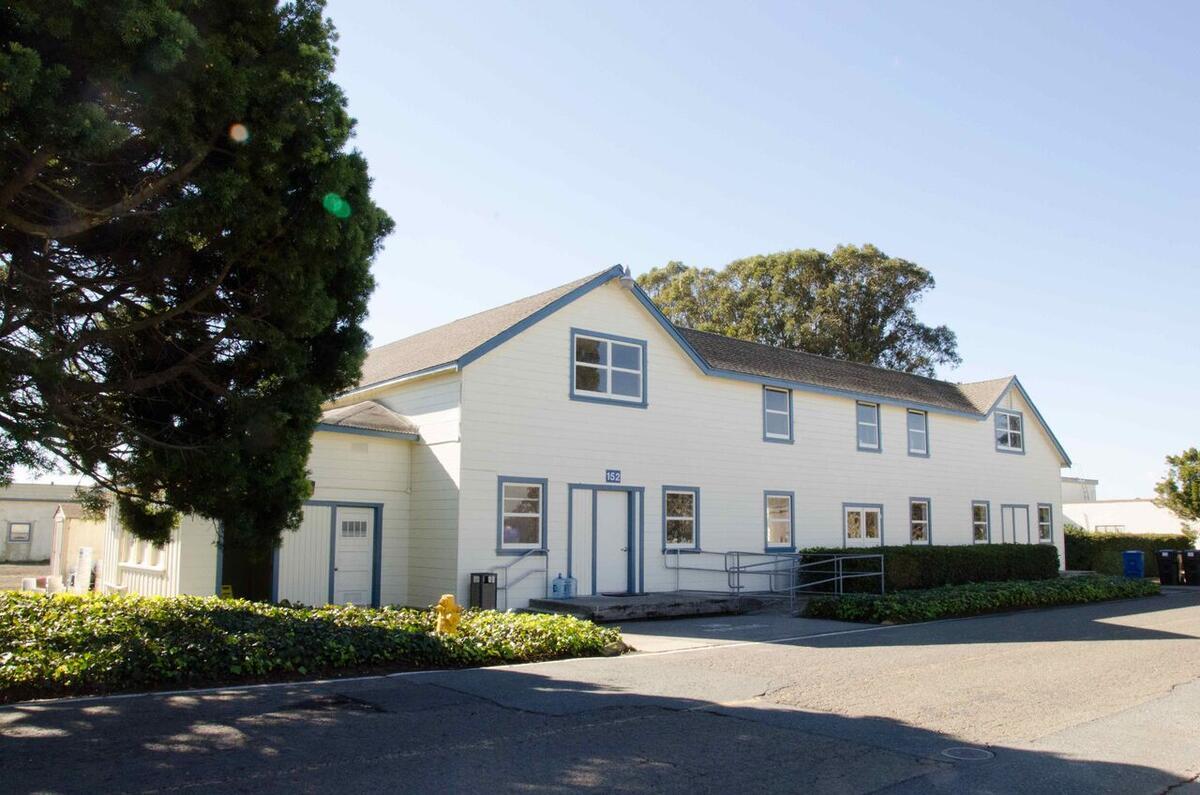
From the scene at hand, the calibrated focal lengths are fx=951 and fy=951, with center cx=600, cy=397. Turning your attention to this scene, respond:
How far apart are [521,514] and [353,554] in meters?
3.35

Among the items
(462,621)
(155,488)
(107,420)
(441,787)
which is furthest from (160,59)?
(462,621)

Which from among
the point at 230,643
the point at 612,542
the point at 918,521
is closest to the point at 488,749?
the point at 230,643

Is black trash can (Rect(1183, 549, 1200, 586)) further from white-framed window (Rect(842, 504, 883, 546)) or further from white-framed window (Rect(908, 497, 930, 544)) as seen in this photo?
white-framed window (Rect(842, 504, 883, 546))

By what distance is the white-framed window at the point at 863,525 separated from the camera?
25781 mm

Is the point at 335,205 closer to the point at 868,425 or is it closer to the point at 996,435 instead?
the point at 868,425

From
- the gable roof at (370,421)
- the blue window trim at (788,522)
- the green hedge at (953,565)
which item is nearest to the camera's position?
the gable roof at (370,421)

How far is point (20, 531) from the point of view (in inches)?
2051

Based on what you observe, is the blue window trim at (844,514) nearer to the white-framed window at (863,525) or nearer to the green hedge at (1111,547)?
the white-framed window at (863,525)

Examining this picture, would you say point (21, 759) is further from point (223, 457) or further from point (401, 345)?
point (401, 345)

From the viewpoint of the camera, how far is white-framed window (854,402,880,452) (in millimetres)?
26500

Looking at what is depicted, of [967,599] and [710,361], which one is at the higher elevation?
[710,361]

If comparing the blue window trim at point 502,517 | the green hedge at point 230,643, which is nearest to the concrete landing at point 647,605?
the blue window trim at point 502,517

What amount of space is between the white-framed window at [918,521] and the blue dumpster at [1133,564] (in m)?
7.97

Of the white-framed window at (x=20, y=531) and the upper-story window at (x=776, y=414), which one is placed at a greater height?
the upper-story window at (x=776, y=414)
